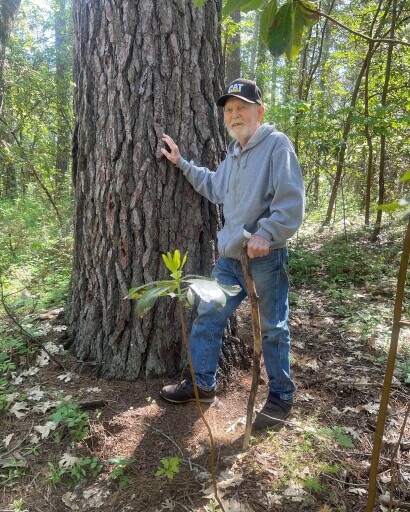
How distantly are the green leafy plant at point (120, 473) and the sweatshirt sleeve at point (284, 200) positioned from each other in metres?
1.53

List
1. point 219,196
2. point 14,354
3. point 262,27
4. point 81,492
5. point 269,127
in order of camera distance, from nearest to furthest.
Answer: point 262,27 → point 81,492 → point 269,127 → point 219,196 → point 14,354

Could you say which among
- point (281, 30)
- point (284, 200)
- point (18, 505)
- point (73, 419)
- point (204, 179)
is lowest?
point (18, 505)

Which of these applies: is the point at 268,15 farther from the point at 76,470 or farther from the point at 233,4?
the point at 76,470

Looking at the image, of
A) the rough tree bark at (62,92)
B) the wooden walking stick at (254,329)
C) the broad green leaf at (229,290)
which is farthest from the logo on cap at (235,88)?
the rough tree bark at (62,92)

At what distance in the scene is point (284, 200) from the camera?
2291 millimetres

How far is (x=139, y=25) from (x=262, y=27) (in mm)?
1569

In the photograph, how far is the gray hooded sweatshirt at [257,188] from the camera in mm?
2260

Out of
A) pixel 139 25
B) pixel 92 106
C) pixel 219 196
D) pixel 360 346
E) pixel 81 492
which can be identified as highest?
pixel 139 25

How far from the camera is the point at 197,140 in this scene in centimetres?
281

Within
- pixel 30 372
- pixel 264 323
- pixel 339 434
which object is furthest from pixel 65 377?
pixel 339 434

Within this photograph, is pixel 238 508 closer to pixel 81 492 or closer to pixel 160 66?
pixel 81 492

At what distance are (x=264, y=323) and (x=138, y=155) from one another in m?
1.48

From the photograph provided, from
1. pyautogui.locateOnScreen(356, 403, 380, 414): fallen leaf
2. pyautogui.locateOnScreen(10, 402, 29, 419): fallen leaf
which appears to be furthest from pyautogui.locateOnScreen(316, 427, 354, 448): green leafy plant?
pyautogui.locateOnScreen(10, 402, 29, 419): fallen leaf

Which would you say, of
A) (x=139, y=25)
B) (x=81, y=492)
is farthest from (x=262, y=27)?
(x=81, y=492)
